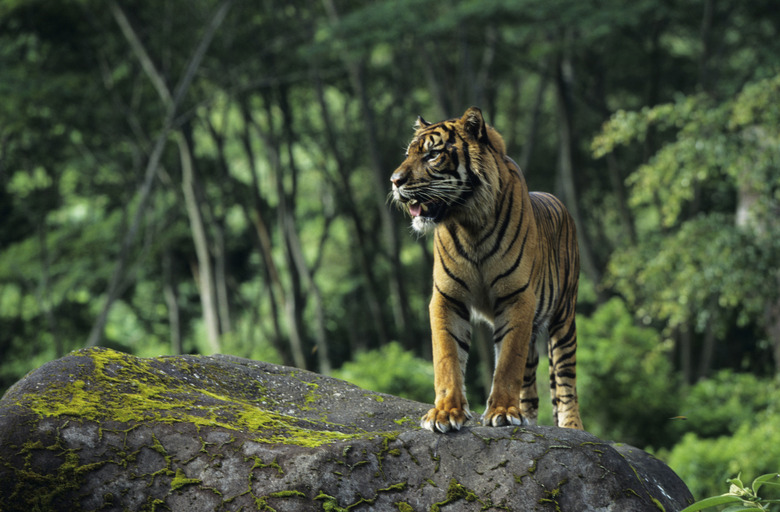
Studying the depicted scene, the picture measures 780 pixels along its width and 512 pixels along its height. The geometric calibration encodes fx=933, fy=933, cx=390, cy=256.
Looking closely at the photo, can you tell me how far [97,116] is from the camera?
68.1 feet

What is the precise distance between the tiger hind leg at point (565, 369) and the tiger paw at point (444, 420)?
1673mm

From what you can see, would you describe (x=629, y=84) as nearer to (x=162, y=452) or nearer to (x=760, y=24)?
(x=760, y=24)

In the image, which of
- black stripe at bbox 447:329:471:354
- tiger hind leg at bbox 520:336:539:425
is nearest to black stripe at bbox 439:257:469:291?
black stripe at bbox 447:329:471:354

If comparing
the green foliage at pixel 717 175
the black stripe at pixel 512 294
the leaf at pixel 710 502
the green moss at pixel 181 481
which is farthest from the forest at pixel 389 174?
the leaf at pixel 710 502

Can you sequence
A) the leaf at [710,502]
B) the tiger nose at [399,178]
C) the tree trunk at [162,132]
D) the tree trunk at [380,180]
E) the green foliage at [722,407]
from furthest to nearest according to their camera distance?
1. the tree trunk at [380,180]
2. the tree trunk at [162,132]
3. the green foliage at [722,407]
4. the tiger nose at [399,178]
5. the leaf at [710,502]

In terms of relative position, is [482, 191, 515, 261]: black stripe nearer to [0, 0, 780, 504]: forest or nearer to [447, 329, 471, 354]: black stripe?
[447, 329, 471, 354]: black stripe

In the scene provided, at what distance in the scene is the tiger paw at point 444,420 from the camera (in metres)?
4.05

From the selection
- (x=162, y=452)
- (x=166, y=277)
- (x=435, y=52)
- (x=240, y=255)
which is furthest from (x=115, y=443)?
(x=240, y=255)

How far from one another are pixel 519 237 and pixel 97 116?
1778 centimetres

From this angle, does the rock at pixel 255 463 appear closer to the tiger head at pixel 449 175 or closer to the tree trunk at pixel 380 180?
the tiger head at pixel 449 175

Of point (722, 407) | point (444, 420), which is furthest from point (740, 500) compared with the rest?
point (722, 407)

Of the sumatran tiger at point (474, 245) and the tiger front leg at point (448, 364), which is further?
the sumatran tiger at point (474, 245)

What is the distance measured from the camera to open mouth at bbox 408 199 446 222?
454 cm

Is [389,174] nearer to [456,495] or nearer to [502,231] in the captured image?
[502,231]
